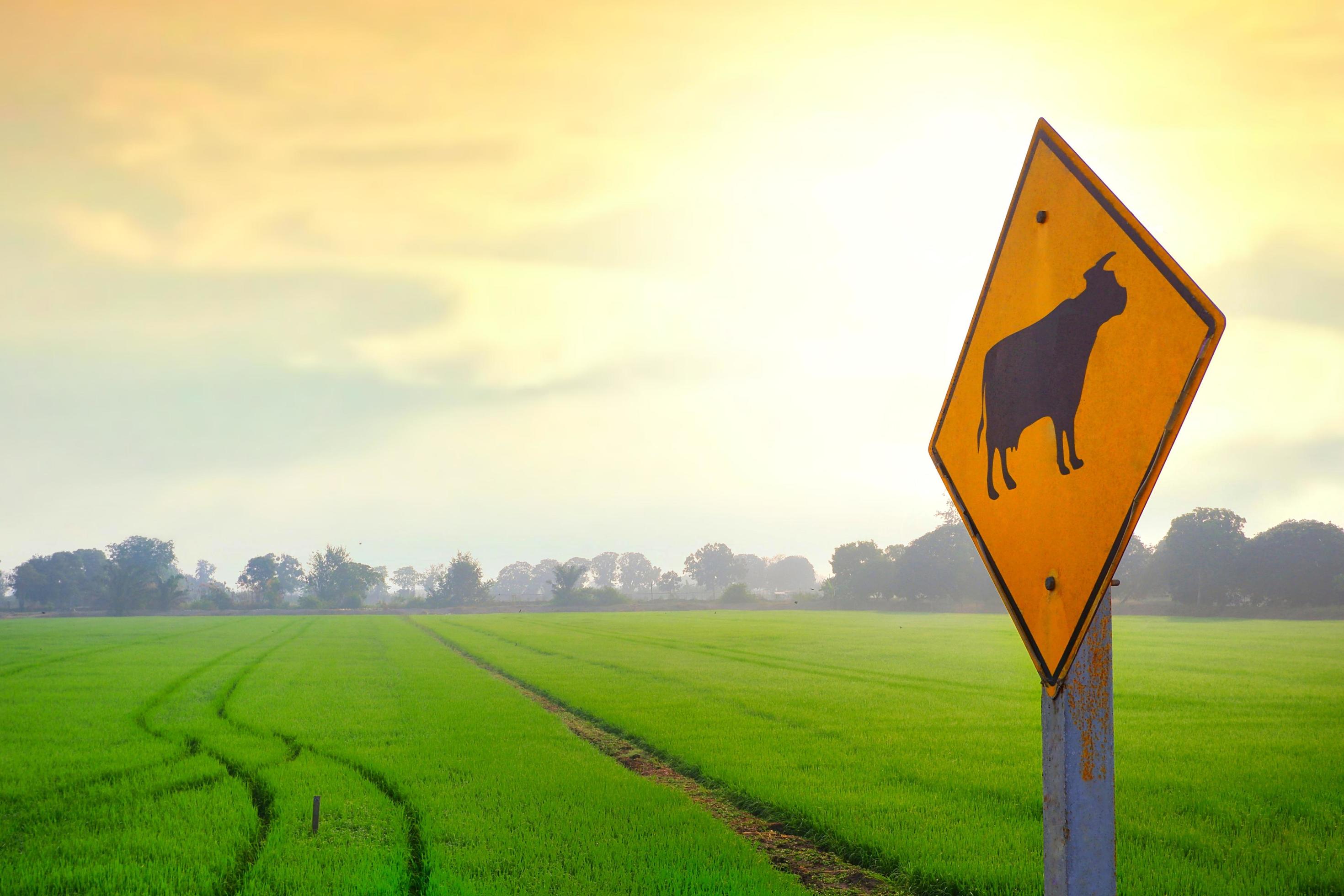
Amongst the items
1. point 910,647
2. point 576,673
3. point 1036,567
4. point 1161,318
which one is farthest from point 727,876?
point 910,647

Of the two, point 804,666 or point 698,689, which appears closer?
point 698,689

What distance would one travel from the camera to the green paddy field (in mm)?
7762

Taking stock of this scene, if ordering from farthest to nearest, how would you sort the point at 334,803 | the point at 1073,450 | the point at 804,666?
the point at 804,666 → the point at 334,803 → the point at 1073,450

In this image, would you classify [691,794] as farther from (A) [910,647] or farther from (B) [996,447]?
(A) [910,647]

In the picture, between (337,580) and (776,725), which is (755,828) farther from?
(337,580)

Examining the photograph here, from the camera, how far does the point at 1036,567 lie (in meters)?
2.17

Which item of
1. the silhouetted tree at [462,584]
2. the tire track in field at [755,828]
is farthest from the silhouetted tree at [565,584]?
the tire track in field at [755,828]

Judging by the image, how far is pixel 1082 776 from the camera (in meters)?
2.11

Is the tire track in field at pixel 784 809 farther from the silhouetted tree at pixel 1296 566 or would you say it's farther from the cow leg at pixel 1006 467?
the silhouetted tree at pixel 1296 566

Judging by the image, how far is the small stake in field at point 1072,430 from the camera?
6.05 ft

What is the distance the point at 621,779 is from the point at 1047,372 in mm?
10754

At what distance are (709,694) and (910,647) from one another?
2124 cm

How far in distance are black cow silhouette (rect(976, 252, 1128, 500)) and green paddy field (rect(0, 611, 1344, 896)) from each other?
6.24m

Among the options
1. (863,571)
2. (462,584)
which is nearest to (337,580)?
(462,584)
